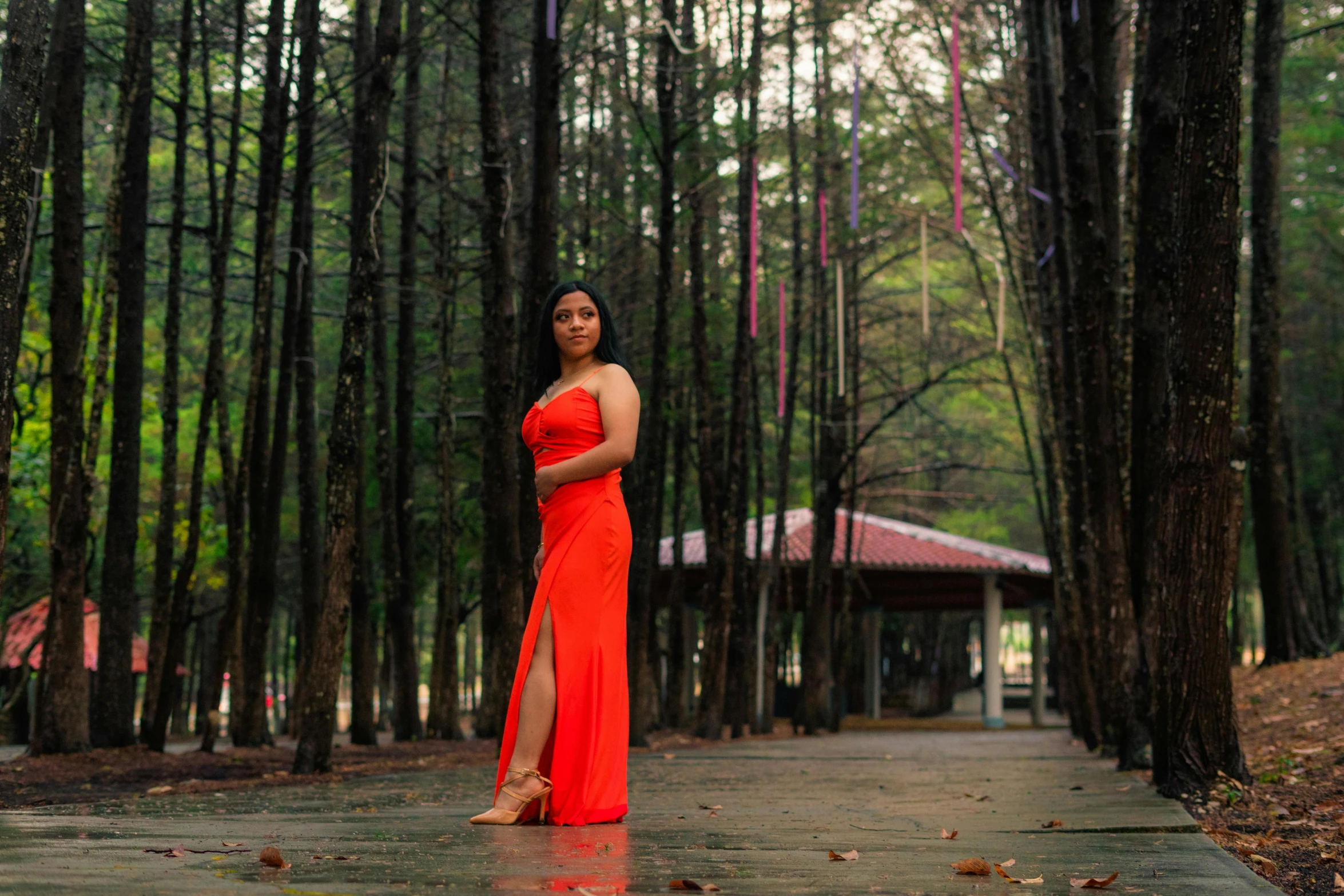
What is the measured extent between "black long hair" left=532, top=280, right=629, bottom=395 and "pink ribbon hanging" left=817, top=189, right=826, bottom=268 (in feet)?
44.9

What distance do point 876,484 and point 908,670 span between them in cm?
1302

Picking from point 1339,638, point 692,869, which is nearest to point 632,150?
point 692,869

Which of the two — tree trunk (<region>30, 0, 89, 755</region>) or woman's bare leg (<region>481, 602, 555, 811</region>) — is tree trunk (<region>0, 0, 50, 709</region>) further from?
tree trunk (<region>30, 0, 89, 755</region>)

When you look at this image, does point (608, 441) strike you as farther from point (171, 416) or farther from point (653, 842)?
point (171, 416)

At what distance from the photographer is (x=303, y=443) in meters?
14.4

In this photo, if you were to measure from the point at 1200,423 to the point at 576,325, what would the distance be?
130 inches

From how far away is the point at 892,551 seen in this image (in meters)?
26.4

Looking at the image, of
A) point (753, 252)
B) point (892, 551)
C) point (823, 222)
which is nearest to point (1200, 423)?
point (753, 252)

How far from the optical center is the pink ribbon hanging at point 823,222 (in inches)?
733

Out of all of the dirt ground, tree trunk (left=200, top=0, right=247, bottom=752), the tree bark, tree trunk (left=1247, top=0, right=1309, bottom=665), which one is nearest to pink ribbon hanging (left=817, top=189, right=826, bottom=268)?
tree trunk (left=1247, top=0, right=1309, bottom=665)

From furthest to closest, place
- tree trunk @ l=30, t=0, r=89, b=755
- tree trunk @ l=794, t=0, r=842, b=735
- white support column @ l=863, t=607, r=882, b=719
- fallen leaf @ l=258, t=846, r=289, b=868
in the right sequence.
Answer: white support column @ l=863, t=607, r=882, b=719
tree trunk @ l=794, t=0, r=842, b=735
tree trunk @ l=30, t=0, r=89, b=755
fallen leaf @ l=258, t=846, r=289, b=868

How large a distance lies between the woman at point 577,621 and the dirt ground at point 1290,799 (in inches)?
88.9

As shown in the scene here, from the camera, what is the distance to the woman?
4.70 m

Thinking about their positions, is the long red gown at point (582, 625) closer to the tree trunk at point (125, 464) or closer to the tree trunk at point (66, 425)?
the tree trunk at point (66, 425)
